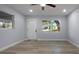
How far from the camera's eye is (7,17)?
7.72 ft

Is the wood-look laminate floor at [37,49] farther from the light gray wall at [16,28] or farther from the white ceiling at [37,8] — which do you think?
the white ceiling at [37,8]

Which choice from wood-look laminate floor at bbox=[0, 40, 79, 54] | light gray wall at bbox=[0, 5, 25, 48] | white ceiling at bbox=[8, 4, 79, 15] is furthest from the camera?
light gray wall at bbox=[0, 5, 25, 48]

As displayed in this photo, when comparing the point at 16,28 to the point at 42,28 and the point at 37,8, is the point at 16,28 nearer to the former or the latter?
the point at 42,28

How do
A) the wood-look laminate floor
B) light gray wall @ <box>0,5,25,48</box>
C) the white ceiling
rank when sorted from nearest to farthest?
the white ceiling
the wood-look laminate floor
light gray wall @ <box>0,5,25,48</box>

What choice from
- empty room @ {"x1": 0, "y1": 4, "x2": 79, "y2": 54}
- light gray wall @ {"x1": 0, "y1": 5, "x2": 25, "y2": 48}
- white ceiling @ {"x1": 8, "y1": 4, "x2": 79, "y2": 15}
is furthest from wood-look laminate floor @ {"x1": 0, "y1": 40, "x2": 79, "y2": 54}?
white ceiling @ {"x1": 8, "y1": 4, "x2": 79, "y2": 15}

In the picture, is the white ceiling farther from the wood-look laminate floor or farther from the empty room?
the wood-look laminate floor

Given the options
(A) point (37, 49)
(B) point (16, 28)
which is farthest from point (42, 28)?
(B) point (16, 28)
